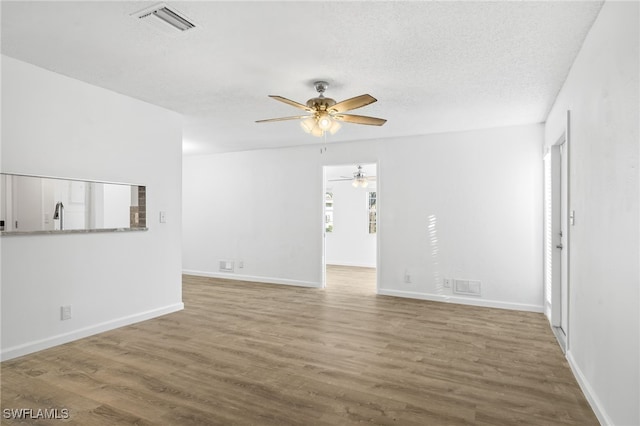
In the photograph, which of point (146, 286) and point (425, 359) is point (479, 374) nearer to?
point (425, 359)

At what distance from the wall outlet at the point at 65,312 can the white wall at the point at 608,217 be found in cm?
428

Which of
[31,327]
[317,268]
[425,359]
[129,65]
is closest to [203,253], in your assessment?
[317,268]

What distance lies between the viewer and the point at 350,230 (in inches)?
386

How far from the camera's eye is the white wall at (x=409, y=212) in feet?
17.1

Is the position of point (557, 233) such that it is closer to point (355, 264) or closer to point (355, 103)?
point (355, 103)

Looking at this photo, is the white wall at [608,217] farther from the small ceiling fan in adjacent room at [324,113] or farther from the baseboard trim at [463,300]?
the baseboard trim at [463,300]

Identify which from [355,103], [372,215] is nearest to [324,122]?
[355,103]

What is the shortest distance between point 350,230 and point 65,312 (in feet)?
23.0

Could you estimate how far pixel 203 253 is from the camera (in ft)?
25.5

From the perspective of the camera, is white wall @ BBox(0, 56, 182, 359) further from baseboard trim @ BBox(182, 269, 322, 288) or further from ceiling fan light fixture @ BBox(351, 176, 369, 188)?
ceiling fan light fixture @ BBox(351, 176, 369, 188)

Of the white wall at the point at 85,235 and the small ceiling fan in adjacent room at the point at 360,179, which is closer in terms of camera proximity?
the white wall at the point at 85,235

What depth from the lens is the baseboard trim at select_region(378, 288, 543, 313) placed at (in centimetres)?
509

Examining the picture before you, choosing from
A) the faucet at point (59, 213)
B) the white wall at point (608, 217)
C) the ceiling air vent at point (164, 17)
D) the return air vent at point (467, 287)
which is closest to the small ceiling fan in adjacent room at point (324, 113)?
the ceiling air vent at point (164, 17)
